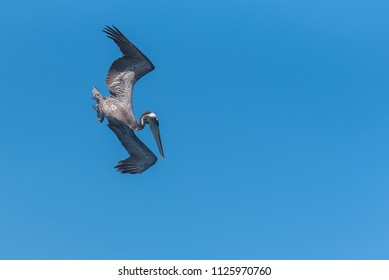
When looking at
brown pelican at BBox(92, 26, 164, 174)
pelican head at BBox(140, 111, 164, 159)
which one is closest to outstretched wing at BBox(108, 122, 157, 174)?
brown pelican at BBox(92, 26, 164, 174)

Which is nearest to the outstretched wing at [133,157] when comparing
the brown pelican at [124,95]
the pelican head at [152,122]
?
the brown pelican at [124,95]

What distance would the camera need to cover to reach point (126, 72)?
1636 cm

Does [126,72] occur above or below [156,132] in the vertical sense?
above

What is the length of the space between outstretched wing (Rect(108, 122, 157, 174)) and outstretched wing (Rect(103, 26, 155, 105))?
1.13 m

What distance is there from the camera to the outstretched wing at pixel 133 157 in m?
16.9

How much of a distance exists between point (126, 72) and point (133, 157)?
2535mm

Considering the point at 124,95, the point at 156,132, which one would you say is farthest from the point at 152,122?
the point at 124,95

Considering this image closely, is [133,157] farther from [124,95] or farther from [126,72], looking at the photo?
[126,72]

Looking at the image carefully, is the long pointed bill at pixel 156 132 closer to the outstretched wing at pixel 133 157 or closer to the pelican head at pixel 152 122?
the pelican head at pixel 152 122

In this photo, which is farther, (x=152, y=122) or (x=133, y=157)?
(x=133, y=157)

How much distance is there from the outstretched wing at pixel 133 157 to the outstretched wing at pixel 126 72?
44.4 inches

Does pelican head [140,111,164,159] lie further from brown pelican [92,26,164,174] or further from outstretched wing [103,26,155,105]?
outstretched wing [103,26,155,105]
